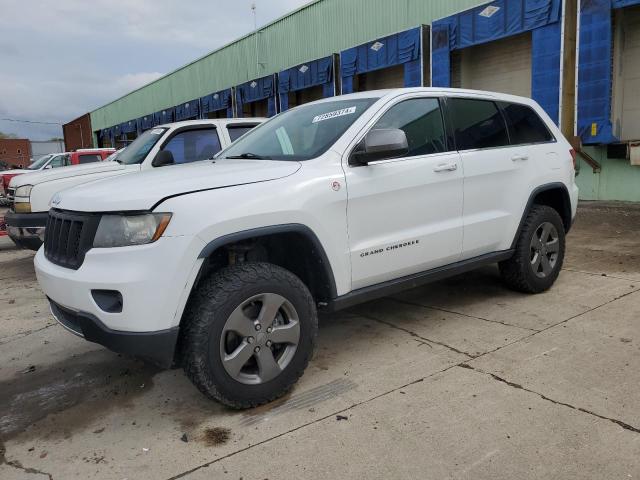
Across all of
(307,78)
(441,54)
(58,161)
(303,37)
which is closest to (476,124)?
(441,54)

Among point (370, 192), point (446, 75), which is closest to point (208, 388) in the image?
point (370, 192)

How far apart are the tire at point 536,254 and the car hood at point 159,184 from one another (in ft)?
8.00

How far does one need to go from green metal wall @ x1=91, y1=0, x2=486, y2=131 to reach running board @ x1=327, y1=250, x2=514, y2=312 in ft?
36.2

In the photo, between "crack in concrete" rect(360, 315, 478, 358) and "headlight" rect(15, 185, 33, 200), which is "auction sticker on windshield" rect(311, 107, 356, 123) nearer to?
"crack in concrete" rect(360, 315, 478, 358)

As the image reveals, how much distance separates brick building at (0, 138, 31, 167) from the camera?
185ft

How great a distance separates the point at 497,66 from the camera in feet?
45.3

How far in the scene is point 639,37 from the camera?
10844 millimetres

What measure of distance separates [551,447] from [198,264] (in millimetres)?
1965

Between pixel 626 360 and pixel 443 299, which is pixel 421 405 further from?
pixel 443 299

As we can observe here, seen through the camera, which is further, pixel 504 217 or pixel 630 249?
pixel 630 249

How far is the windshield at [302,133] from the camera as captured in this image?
3.60 meters

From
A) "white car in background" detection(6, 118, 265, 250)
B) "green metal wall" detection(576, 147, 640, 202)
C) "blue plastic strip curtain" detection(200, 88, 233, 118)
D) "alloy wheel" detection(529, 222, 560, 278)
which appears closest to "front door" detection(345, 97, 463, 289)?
"alloy wheel" detection(529, 222, 560, 278)

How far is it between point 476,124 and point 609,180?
8.67 m

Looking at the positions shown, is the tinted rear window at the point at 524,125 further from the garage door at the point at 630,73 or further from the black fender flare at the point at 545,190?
the garage door at the point at 630,73
